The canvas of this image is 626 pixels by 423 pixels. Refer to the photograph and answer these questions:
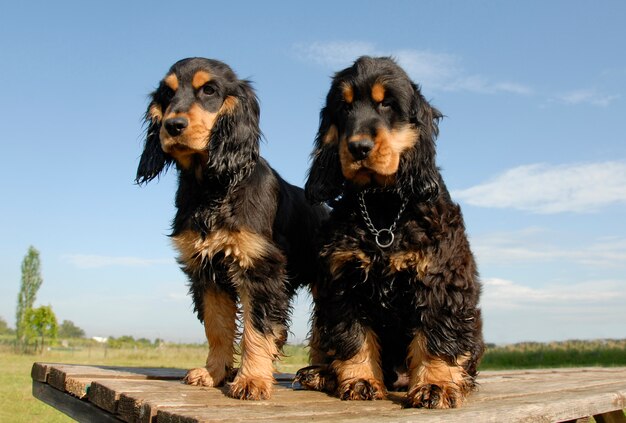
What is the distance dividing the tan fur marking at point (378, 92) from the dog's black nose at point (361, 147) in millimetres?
379

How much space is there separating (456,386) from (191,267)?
210cm

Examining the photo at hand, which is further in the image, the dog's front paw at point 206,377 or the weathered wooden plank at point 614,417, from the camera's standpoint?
the weathered wooden plank at point 614,417

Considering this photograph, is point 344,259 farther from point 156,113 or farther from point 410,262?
point 156,113

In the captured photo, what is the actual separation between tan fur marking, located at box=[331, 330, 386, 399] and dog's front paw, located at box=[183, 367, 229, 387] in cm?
97

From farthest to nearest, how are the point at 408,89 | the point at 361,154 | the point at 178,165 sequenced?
1. the point at 178,165
2. the point at 408,89
3. the point at 361,154

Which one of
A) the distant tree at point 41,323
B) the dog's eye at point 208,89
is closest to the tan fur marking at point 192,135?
the dog's eye at point 208,89

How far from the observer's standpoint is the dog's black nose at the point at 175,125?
407 centimetres

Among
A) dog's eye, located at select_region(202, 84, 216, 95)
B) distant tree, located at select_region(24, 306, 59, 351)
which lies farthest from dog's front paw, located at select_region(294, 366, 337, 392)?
distant tree, located at select_region(24, 306, 59, 351)

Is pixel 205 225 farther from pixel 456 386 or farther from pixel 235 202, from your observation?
pixel 456 386

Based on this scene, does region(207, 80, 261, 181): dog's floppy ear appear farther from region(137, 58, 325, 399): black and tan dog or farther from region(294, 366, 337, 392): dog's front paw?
region(294, 366, 337, 392): dog's front paw

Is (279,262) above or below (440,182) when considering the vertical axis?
below

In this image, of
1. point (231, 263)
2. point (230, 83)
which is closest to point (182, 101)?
point (230, 83)

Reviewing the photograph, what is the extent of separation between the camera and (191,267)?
4594 mm

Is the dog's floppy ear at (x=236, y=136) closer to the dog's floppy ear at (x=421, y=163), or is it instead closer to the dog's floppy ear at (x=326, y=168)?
the dog's floppy ear at (x=326, y=168)
